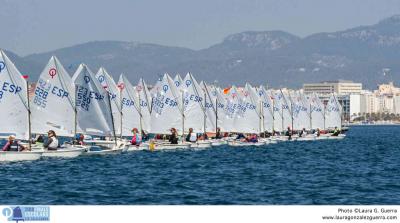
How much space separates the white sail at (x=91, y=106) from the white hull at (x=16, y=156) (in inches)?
382

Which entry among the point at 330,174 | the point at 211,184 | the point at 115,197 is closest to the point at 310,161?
the point at 330,174

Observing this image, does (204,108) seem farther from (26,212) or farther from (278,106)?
(26,212)

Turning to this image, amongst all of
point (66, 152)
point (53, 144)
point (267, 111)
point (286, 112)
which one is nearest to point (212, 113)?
point (267, 111)

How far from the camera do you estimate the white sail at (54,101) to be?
2387 inches

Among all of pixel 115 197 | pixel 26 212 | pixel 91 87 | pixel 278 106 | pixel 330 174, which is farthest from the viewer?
pixel 278 106

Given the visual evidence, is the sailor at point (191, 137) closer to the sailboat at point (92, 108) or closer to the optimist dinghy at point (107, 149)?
the optimist dinghy at point (107, 149)

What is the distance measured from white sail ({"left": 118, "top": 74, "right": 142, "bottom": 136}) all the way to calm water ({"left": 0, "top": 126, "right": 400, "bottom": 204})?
1929cm

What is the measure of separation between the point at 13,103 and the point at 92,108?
34.0 ft

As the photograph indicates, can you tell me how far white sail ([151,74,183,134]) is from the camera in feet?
271

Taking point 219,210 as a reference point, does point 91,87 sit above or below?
above

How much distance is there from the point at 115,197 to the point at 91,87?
3162 cm

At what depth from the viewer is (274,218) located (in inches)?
728

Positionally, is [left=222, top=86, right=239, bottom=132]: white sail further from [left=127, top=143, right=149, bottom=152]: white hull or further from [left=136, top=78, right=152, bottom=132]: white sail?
[left=127, top=143, right=149, bottom=152]: white hull

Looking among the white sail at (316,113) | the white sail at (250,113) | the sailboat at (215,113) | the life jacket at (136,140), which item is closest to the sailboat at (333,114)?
the white sail at (316,113)
